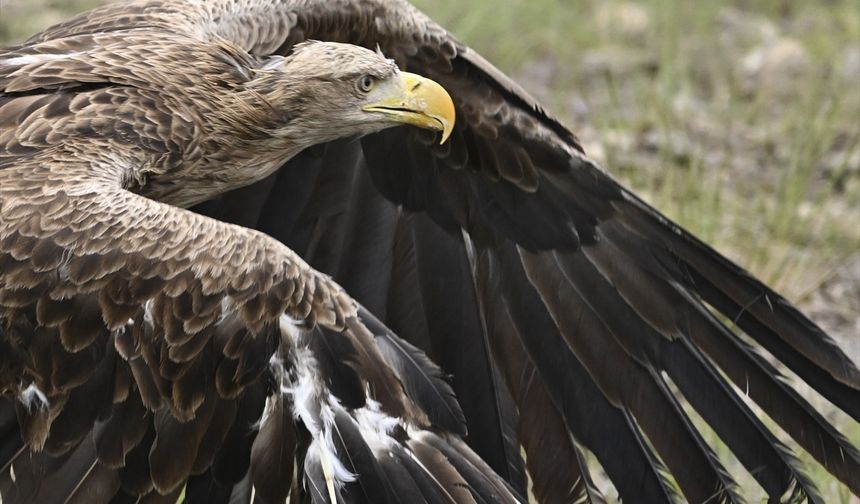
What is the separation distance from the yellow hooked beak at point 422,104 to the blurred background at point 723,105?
5.70 ft

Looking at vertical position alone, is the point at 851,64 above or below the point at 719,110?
above

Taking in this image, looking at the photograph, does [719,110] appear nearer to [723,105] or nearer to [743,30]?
[723,105]

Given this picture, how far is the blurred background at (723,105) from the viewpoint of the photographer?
8141 millimetres

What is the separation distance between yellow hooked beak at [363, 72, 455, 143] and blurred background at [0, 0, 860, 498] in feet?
5.70

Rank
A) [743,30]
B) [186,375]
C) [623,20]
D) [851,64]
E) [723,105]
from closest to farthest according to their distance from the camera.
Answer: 1. [186,375]
2. [723,105]
3. [851,64]
4. [623,20]
5. [743,30]

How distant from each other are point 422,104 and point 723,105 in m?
5.31

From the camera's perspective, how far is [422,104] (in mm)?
5531

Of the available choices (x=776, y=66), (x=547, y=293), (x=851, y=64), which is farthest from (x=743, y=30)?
(x=547, y=293)

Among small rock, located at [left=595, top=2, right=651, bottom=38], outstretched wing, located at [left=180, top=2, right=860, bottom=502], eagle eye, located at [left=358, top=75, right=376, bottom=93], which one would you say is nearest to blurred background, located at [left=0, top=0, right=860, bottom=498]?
small rock, located at [left=595, top=2, right=651, bottom=38]

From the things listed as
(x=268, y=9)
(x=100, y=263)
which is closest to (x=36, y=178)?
(x=100, y=263)

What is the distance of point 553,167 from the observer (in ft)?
20.1

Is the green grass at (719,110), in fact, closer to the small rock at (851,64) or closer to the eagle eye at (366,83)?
the small rock at (851,64)

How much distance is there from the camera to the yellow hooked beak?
18.1ft

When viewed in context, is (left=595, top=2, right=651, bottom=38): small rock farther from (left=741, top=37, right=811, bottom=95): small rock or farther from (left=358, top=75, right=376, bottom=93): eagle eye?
(left=358, top=75, right=376, bottom=93): eagle eye
